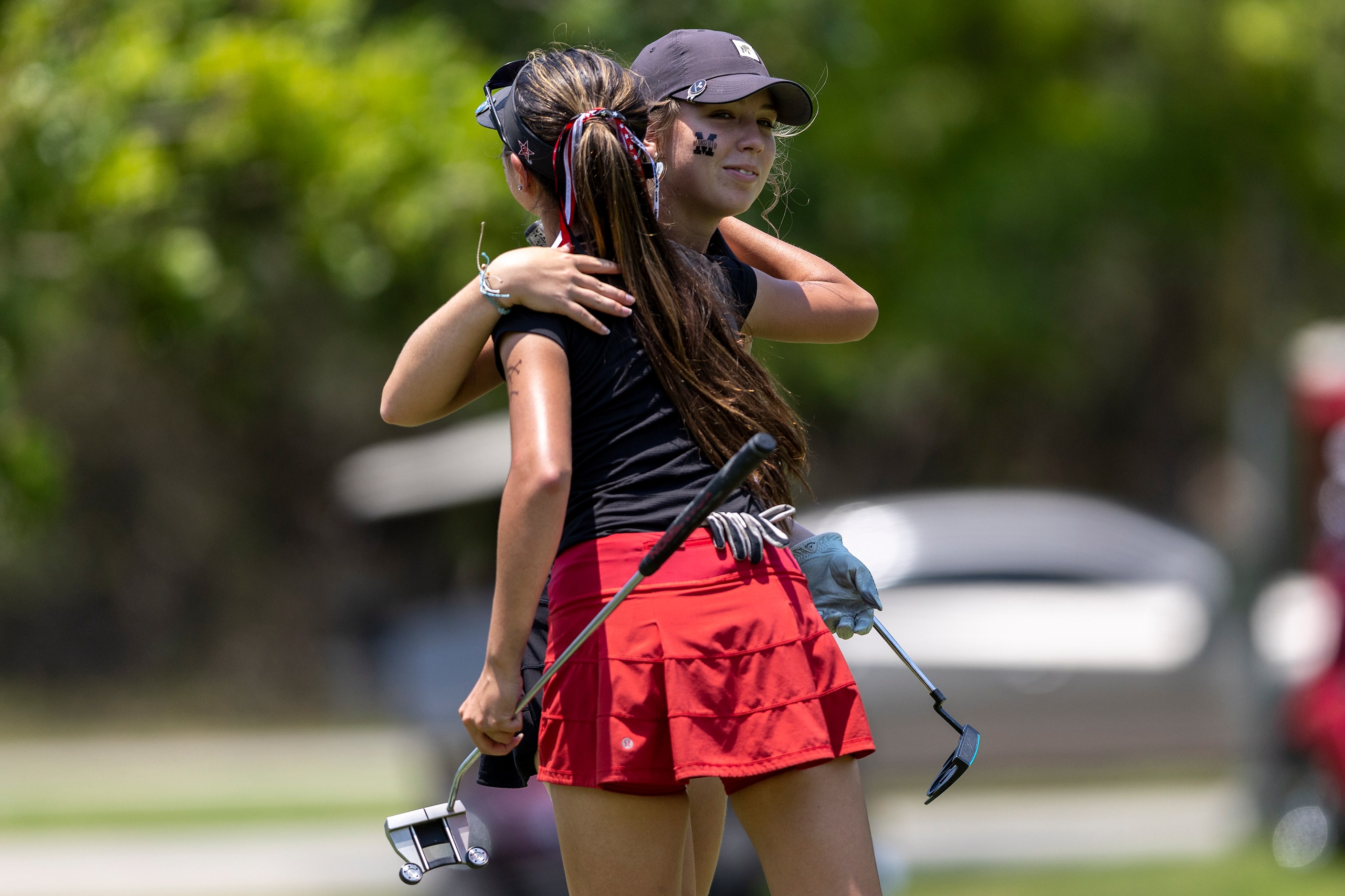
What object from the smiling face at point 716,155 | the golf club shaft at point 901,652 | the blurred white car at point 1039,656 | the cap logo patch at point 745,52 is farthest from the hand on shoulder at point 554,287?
the blurred white car at point 1039,656

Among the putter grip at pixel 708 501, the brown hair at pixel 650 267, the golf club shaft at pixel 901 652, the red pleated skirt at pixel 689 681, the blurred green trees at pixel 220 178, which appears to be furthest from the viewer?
the blurred green trees at pixel 220 178

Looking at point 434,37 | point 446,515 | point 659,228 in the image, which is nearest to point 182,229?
point 434,37

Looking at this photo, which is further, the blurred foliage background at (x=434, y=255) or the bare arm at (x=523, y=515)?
the blurred foliage background at (x=434, y=255)

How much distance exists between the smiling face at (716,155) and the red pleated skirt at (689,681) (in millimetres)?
608

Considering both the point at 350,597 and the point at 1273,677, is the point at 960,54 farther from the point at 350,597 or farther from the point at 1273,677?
the point at 350,597

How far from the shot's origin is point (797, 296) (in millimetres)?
2828

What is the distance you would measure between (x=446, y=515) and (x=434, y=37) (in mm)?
8520

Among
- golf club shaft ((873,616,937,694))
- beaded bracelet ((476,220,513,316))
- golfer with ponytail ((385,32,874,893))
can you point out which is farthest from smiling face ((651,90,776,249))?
golf club shaft ((873,616,937,694))

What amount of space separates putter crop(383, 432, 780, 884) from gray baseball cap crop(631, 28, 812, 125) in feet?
2.01

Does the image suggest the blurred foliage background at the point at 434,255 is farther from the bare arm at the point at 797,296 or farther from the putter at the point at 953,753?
the putter at the point at 953,753

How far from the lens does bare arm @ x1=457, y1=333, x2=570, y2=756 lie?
239 centimetres

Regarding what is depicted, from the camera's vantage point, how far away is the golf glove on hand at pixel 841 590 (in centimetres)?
271

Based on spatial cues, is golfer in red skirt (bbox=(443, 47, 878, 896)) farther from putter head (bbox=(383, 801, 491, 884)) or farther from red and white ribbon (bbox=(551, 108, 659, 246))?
putter head (bbox=(383, 801, 491, 884))

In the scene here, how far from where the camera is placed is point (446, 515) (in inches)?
553
